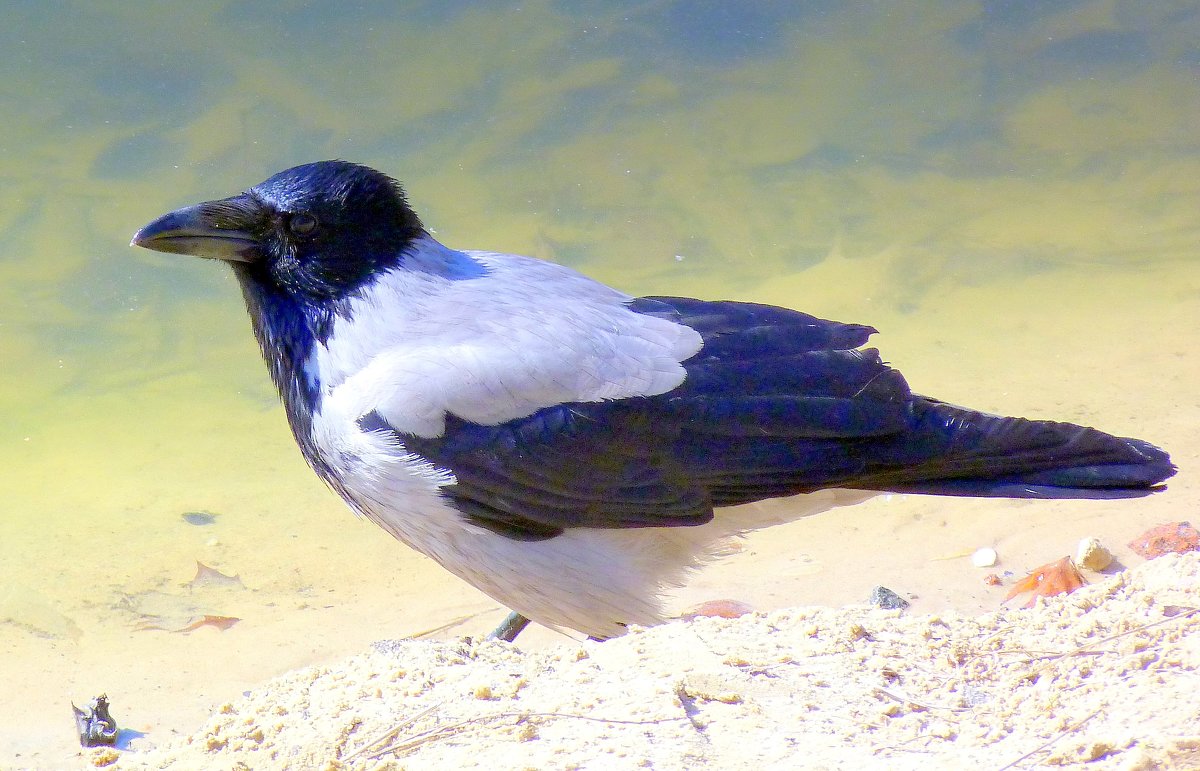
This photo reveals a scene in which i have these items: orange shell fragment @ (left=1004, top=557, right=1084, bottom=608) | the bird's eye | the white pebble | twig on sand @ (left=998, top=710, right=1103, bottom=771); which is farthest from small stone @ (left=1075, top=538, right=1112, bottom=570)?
the bird's eye

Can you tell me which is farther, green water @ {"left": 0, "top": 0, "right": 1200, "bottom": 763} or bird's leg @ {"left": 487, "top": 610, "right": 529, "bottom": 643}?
green water @ {"left": 0, "top": 0, "right": 1200, "bottom": 763}

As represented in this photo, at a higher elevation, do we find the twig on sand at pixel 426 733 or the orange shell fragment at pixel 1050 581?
the orange shell fragment at pixel 1050 581

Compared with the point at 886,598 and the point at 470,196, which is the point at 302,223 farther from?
the point at 470,196

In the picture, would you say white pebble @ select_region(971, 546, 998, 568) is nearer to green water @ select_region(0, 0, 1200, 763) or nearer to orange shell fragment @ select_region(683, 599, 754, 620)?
orange shell fragment @ select_region(683, 599, 754, 620)

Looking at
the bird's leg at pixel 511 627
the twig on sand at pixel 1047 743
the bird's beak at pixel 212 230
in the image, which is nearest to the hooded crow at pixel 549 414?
the bird's beak at pixel 212 230

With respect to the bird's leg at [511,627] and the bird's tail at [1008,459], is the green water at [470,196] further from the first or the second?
the bird's tail at [1008,459]

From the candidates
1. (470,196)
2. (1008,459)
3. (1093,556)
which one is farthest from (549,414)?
(470,196)
